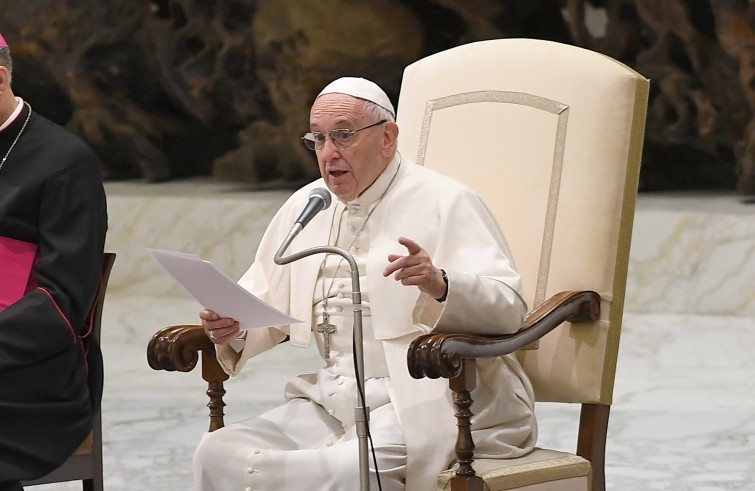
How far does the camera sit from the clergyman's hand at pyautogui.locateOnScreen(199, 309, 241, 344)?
11.5 feet

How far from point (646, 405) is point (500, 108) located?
2.37 metres

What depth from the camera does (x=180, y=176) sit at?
9.57m

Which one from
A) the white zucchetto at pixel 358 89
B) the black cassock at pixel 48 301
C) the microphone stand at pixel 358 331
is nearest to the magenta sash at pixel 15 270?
the black cassock at pixel 48 301

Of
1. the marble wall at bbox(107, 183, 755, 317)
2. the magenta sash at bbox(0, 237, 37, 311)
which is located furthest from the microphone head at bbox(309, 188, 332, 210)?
the marble wall at bbox(107, 183, 755, 317)

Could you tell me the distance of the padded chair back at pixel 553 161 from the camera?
3.79 meters

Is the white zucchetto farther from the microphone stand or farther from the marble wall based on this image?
the marble wall

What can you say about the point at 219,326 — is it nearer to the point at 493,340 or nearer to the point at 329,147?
the point at 329,147

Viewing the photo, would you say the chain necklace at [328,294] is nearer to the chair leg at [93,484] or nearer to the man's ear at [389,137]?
the man's ear at [389,137]

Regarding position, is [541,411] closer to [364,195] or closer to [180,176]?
[364,195]

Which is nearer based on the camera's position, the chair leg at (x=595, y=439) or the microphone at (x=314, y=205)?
the microphone at (x=314, y=205)

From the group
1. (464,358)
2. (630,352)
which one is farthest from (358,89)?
(630,352)

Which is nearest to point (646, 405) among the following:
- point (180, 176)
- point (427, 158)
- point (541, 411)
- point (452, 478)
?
point (541, 411)

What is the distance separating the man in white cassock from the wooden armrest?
0.17 ft

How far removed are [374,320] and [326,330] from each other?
16 cm
